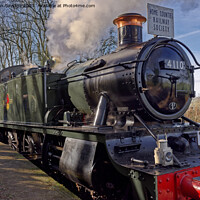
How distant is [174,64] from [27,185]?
3002 mm

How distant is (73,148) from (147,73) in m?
1.63

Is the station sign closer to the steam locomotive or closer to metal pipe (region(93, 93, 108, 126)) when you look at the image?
the steam locomotive

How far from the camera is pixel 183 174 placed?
2.65 m

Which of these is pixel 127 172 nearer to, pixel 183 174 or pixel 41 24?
pixel 183 174

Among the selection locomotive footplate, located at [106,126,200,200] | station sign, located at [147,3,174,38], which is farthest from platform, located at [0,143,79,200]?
station sign, located at [147,3,174,38]

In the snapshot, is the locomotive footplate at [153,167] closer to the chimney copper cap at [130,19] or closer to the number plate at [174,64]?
the number plate at [174,64]

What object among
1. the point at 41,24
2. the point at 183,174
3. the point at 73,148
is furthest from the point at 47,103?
the point at 41,24

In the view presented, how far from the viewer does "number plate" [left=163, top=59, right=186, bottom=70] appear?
3576mm

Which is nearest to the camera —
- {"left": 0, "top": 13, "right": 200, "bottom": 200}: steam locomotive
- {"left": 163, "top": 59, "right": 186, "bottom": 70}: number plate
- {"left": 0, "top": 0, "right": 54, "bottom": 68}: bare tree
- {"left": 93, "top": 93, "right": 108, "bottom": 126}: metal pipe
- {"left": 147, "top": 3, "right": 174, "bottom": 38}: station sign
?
{"left": 0, "top": 13, "right": 200, "bottom": 200}: steam locomotive

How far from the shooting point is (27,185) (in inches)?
149

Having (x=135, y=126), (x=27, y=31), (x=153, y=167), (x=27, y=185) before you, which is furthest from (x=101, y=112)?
(x=27, y=31)

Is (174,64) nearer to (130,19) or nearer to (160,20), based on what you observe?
(130,19)

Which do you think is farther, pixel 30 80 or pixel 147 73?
pixel 30 80

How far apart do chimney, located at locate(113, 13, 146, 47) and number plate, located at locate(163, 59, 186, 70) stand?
863mm
